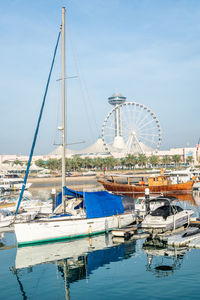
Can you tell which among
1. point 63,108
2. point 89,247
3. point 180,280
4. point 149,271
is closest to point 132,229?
point 89,247

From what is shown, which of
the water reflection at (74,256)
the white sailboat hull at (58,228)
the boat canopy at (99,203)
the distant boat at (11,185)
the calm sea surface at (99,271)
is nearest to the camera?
the calm sea surface at (99,271)

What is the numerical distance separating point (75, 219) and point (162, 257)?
23.6ft

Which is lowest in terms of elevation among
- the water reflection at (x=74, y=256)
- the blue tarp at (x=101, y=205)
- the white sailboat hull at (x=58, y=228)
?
the water reflection at (x=74, y=256)

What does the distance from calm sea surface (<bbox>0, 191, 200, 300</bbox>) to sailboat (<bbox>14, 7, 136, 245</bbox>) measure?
69 cm

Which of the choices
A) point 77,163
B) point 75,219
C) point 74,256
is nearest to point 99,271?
point 74,256

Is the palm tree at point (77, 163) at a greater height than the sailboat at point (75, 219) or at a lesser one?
greater

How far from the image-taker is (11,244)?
2484 centimetres

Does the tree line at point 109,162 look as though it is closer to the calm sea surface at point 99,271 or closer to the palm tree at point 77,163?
the palm tree at point 77,163

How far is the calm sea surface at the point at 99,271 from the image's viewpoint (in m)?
15.1

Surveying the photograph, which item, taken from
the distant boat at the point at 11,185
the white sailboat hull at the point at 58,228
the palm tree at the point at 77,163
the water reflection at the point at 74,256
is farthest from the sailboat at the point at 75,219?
the palm tree at the point at 77,163

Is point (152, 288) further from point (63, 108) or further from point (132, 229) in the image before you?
point (63, 108)

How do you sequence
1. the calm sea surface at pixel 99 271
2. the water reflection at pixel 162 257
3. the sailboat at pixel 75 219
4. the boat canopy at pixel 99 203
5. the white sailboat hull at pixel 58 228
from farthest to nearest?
the boat canopy at pixel 99 203, the sailboat at pixel 75 219, the white sailboat hull at pixel 58 228, the water reflection at pixel 162 257, the calm sea surface at pixel 99 271

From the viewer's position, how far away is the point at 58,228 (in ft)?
77.4

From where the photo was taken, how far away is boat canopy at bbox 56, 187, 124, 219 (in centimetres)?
2498
